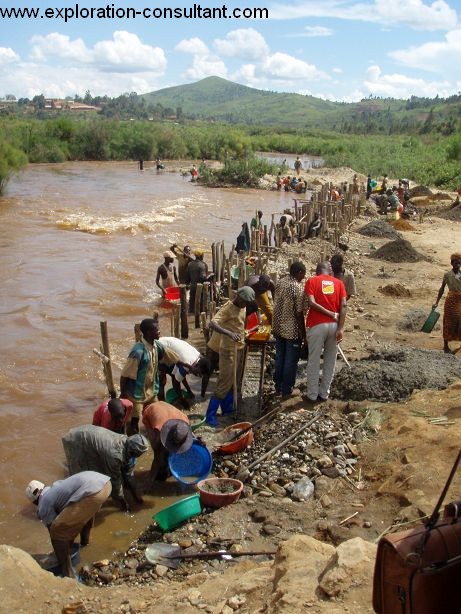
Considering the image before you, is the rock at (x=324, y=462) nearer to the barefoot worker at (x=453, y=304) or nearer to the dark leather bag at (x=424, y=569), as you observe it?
the dark leather bag at (x=424, y=569)

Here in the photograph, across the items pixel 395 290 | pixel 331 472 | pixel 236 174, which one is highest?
pixel 236 174

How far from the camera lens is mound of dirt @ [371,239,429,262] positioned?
564 inches

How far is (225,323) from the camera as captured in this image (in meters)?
6.13

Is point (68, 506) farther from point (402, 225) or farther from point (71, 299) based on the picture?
point (402, 225)

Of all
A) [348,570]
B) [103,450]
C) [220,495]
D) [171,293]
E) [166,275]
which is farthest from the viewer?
[171,293]

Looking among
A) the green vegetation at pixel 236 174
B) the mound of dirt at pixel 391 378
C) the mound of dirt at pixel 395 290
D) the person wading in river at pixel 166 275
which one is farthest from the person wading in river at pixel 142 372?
the green vegetation at pixel 236 174

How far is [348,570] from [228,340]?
3239 millimetres

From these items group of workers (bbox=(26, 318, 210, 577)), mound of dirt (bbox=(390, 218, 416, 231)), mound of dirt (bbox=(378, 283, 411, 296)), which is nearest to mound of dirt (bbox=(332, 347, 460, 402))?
group of workers (bbox=(26, 318, 210, 577))

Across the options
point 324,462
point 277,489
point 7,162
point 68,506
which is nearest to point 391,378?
point 324,462

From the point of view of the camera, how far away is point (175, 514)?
4625 millimetres

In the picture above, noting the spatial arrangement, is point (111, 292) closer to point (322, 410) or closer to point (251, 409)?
point (251, 409)

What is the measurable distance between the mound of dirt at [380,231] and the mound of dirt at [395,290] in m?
5.87

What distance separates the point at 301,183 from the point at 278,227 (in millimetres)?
18272

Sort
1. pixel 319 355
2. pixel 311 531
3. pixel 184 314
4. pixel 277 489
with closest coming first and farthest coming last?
pixel 311 531
pixel 277 489
pixel 319 355
pixel 184 314
